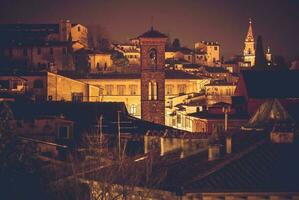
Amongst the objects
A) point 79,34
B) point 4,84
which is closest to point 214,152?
point 4,84

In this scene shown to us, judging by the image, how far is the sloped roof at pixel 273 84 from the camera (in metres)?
65.6

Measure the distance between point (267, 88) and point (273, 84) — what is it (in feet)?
1.39

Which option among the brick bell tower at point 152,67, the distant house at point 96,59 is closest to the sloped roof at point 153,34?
the brick bell tower at point 152,67

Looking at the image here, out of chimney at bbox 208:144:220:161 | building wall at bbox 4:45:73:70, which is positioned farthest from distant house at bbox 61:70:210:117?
chimney at bbox 208:144:220:161

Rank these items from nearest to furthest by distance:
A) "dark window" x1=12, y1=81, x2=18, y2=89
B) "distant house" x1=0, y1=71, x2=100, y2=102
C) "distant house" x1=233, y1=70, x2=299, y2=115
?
"distant house" x1=233, y1=70, x2=299, y2=115 → "dark window" x1=12, y1=81, x2=18, y2=89 → "distant house" x1=0, y1=71, x2=100, y2=102

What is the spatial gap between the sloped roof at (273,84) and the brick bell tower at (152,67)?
1381 centimetres

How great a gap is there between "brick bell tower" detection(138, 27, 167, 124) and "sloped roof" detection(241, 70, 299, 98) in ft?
45.3

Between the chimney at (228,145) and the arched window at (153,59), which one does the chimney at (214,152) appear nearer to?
the chimney at (228,145)

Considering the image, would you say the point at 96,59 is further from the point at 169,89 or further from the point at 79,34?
the point at 169,89

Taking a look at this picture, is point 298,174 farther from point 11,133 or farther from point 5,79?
point 5,79

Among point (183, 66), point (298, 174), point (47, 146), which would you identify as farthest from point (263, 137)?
point (183, 66)

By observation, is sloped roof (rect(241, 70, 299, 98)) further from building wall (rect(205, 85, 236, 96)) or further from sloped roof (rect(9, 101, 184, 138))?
building wall (rect(205, 85, 236, 96))

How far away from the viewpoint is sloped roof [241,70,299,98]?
65.6m

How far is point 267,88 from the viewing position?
217 feet
